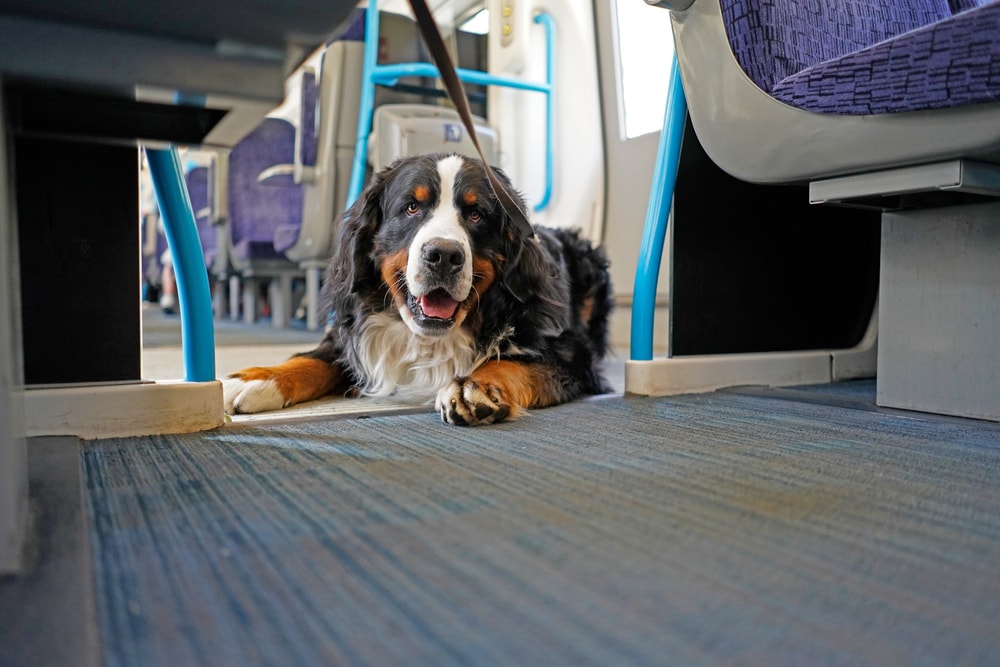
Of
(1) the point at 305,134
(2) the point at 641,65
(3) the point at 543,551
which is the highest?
(2) the point at 641,65

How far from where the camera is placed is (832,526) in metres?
0.80

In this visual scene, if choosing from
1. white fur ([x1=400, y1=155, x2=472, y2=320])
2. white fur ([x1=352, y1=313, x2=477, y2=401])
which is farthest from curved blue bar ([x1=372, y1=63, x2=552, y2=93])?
white fur ([x1=352, y1=313, x2=477, y2=401])

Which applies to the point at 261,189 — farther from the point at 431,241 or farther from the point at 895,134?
the point at 895,134

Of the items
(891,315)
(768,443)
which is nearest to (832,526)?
(768,443)

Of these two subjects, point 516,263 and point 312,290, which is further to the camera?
point 312,290

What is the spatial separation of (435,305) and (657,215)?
24.9 inches

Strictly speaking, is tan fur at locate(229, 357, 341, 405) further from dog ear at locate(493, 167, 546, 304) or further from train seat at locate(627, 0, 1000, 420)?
train seat at locate(627, 0, 1000, 420)

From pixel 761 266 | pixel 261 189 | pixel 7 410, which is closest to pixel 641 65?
pixel 761 266

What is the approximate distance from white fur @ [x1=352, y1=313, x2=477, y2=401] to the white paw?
30 centimetres

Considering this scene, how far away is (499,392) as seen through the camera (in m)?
1.52

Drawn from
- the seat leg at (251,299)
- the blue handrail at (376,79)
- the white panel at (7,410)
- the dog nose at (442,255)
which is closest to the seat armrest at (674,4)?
the dog nose at (442,255)

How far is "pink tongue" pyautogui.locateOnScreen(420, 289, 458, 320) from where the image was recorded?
5.74 feet

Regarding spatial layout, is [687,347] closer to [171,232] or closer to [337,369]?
[337,369]

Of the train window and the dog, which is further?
the train window
